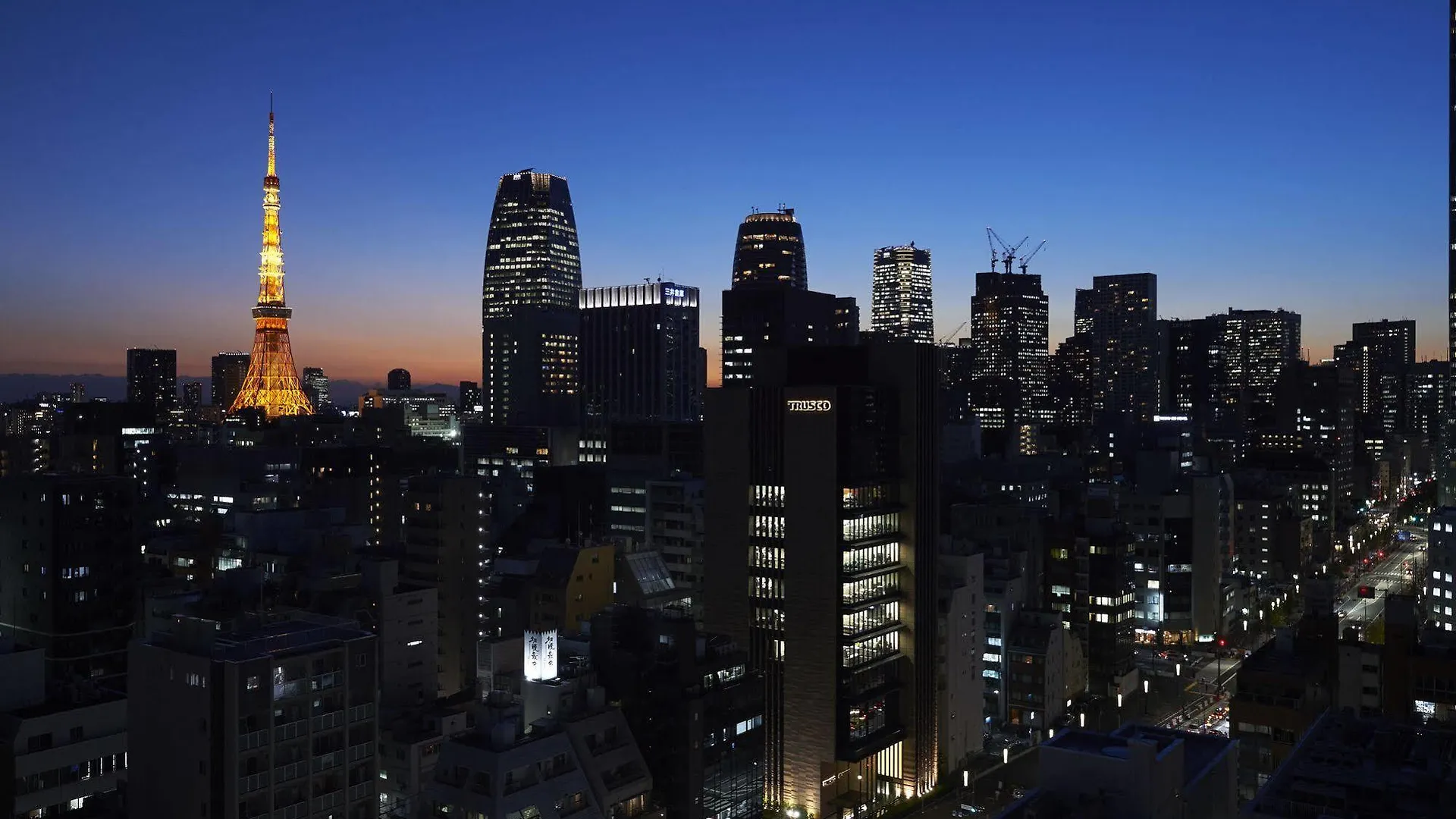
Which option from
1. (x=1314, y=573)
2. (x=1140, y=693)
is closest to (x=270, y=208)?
(x=1140, y=693)

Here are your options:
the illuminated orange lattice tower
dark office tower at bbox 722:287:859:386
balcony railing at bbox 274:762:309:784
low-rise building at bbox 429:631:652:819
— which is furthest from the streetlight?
the illuminated orange lattice tower

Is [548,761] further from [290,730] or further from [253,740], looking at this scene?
[253,740]

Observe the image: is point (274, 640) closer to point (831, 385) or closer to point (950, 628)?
point (831, 385)

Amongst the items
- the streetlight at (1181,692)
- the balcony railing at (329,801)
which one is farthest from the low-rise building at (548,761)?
the streetlight at (1181,692)

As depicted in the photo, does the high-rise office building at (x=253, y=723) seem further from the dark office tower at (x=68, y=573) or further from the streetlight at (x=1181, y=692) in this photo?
the streetlight at (x=1181, y=692)

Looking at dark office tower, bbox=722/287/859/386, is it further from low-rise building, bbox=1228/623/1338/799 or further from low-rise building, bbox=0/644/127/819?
low-rise building, bbox=0/644/127/819

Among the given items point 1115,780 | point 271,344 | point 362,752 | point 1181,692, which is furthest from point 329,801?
point 271,344
